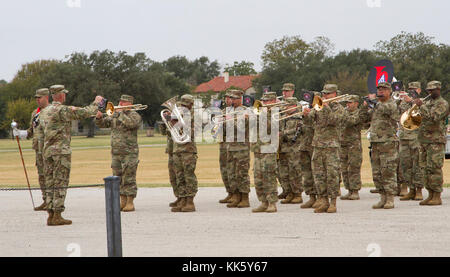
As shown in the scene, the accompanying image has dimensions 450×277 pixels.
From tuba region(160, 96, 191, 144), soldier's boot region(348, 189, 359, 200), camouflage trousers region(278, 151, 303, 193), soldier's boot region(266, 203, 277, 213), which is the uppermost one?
tuba region(160, 96, 191, 144)

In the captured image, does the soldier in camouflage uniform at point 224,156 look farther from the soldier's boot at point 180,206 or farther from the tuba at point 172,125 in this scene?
the soldier's boot at point 180,206

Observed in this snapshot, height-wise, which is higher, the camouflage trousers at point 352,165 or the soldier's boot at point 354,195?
the camouflage trousers at point 352,165

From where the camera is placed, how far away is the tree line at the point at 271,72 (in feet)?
260

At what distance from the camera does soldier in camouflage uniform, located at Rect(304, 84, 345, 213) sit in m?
11.3

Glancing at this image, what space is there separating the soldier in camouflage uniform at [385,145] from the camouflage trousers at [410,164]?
1445mm

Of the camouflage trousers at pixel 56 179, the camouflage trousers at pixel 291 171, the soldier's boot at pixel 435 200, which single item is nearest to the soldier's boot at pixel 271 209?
the camouflage trousers at pixel 291 171

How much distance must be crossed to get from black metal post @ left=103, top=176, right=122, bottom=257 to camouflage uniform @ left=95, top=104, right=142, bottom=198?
5.74 meters

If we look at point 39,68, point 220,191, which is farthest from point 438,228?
point 39,68

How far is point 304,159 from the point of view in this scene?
41.8 ft

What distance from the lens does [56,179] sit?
10.8 m

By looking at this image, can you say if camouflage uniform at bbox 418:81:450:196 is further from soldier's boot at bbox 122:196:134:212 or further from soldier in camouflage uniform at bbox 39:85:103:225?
soldier in camouflage uniform at bbox 39:85:103:225

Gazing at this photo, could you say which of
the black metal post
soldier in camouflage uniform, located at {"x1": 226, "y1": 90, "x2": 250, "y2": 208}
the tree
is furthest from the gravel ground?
the tree

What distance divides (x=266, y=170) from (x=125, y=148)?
279 cm
